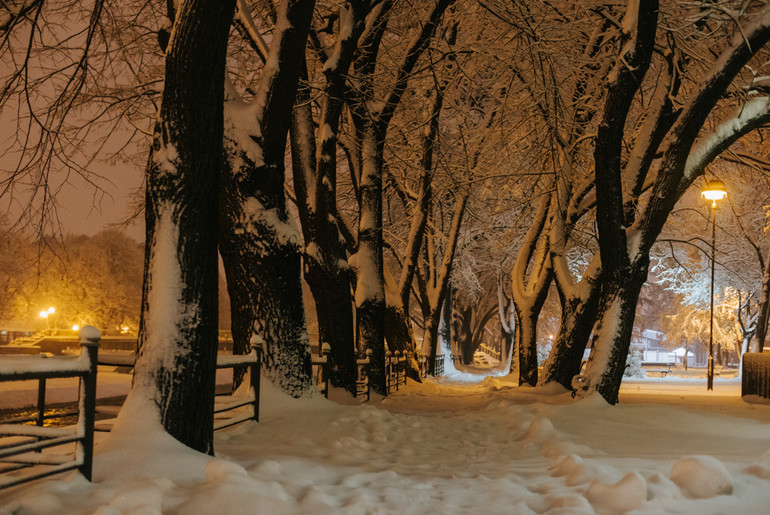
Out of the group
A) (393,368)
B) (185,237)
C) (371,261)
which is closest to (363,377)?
(371,261)

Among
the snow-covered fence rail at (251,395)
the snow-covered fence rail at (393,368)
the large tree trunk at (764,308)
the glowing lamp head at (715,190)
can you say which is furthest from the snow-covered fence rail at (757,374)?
the snow-covered fence rail at (251,395)

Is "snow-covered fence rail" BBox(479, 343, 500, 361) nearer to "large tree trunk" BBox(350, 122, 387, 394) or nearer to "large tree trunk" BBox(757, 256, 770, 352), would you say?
"large tree trunk" BBox(757, 256, 770, 352)

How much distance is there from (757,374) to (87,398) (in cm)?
1349

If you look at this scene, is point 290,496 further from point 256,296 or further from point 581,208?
point 581,208

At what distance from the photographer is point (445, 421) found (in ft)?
33.1

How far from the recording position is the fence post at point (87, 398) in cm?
423

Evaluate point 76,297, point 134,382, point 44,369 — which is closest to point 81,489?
point 44,369

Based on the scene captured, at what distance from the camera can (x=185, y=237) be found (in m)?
5.39

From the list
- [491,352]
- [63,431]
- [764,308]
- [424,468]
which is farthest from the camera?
[491,352]

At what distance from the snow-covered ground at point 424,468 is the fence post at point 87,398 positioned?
0.15 m

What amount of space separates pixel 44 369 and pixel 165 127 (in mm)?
2390

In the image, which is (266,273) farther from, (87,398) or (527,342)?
(527,342)

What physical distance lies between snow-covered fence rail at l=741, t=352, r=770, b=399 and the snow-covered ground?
5081mm

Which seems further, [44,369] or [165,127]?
[165,127]
